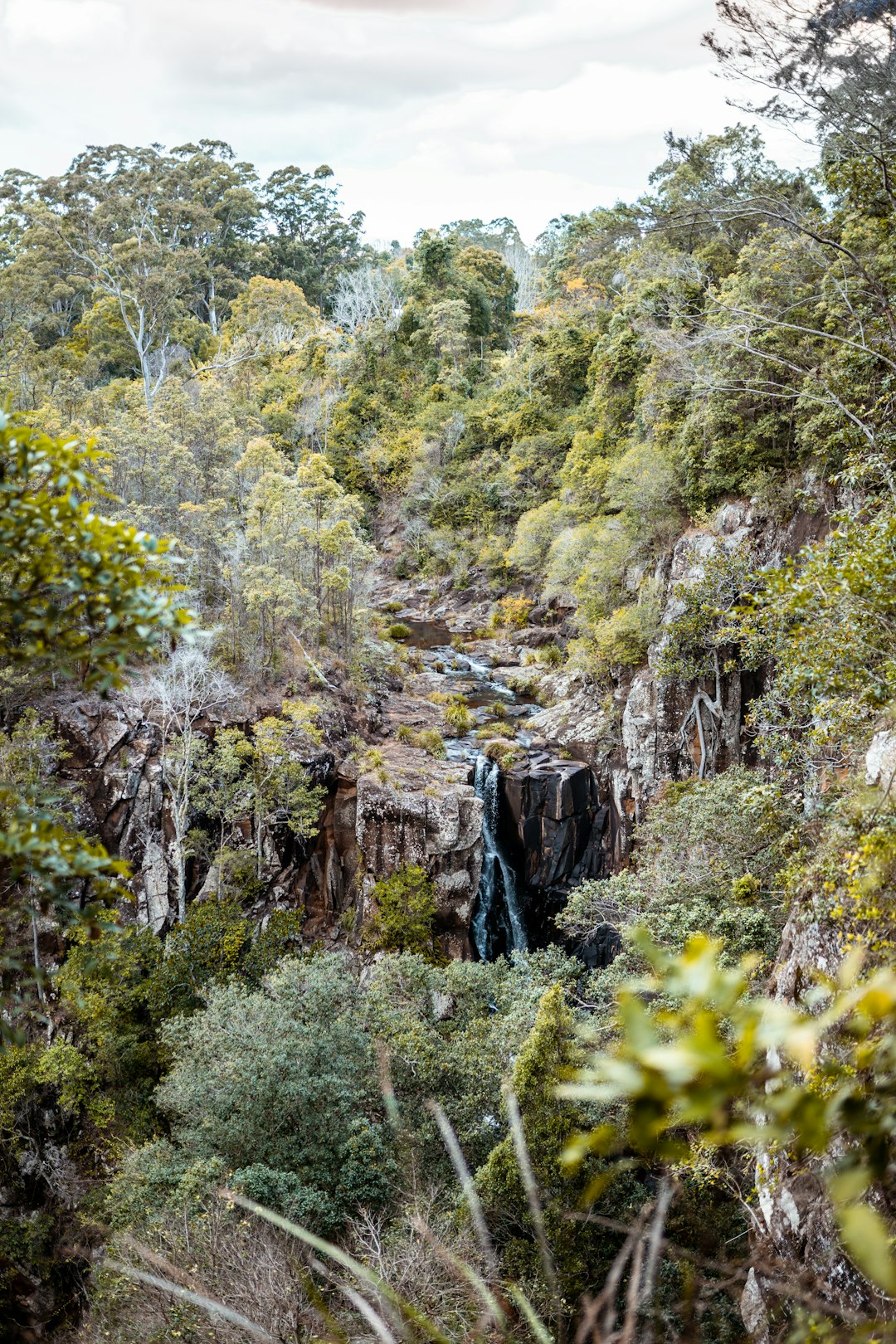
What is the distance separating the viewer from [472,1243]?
25.1ft

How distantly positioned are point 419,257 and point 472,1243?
138ft

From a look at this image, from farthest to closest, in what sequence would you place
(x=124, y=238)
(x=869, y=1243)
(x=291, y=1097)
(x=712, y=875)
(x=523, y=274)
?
(x=523, y=274) → (x=124, y=238) → (x=712, y=875) → (x=291, y=1097) → (x=869, y=1243)

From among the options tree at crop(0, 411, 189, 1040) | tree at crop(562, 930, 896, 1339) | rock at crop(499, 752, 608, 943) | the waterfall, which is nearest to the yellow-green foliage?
the waterfall

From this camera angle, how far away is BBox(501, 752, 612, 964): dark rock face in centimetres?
1797

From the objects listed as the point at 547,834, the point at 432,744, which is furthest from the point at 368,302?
the point at 547,834

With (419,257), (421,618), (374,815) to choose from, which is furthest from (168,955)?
(419,257)

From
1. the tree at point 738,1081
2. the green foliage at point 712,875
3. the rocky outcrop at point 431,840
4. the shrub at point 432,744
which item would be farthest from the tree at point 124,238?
the tree at point 738,1081

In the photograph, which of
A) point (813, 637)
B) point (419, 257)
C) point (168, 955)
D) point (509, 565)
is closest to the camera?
point (813, 637)

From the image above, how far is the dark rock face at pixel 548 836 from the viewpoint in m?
18.0

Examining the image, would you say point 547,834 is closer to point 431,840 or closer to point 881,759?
point 431,840

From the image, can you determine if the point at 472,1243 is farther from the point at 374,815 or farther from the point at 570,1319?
the point at 374,815

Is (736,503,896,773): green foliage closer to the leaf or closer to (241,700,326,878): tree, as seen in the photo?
the leaf

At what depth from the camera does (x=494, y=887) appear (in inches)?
704

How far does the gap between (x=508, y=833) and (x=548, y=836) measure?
3.16ft
